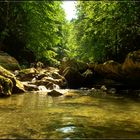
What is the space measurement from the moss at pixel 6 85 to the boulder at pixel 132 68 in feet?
24.2

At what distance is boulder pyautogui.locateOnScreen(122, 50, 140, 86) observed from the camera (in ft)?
61.1

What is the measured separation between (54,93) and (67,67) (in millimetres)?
8756

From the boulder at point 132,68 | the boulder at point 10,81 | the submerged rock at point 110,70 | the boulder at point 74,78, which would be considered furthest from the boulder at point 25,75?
the boulder at point 132,68

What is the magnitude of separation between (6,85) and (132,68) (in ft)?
26.1

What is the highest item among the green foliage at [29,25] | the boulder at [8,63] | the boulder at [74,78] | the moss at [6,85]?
the green foliage at [29,25]

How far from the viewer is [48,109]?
1191 centimetres

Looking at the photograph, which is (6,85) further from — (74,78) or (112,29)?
(74,78)

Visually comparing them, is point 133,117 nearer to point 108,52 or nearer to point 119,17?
point 119,17

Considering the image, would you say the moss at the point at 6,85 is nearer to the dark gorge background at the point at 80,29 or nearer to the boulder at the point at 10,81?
the boulder at the point at 10,81

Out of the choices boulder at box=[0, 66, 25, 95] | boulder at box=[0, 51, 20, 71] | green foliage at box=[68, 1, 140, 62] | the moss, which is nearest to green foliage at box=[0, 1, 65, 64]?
boulder at box=[0, 51, 20, 71]

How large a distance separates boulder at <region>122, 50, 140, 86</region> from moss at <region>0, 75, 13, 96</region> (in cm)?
738

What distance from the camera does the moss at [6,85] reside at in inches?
628

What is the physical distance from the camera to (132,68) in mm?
19203

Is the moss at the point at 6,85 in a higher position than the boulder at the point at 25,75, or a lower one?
lower
